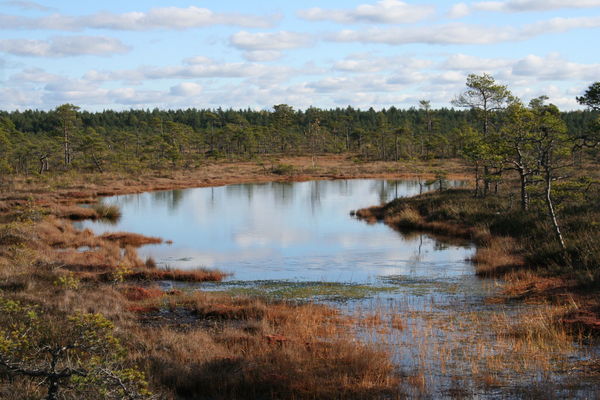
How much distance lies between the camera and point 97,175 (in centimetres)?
6328

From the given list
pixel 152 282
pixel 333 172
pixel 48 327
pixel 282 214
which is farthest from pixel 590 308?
pixel 333 172

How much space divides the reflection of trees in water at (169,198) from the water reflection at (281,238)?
0.25ft

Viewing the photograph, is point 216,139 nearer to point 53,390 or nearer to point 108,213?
point 108,213

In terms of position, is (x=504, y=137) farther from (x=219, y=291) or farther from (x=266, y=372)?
(x=266, y=372)

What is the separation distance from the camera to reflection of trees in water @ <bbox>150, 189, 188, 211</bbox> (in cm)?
4685

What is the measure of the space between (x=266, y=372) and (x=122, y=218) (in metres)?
30.7

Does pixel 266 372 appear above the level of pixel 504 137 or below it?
below

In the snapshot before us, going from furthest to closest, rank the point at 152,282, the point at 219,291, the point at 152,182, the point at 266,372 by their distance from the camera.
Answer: the point at 152,182
the point at 152,282
the point at 219,291
the point at 266,372

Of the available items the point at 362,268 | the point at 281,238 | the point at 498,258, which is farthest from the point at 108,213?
the point at 498,258

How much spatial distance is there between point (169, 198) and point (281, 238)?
23.3 m

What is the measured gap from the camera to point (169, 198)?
51.5 metres

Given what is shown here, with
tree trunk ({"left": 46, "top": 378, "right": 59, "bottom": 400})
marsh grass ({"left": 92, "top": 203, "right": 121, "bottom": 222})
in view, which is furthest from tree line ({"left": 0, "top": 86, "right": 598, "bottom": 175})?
tree trunk ({"left": 46, "top": 378, "right": 59, "bottom": 400})

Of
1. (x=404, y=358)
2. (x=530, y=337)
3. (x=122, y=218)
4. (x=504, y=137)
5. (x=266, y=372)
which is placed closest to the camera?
(x=266, y=372)

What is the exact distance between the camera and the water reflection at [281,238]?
22891mm
